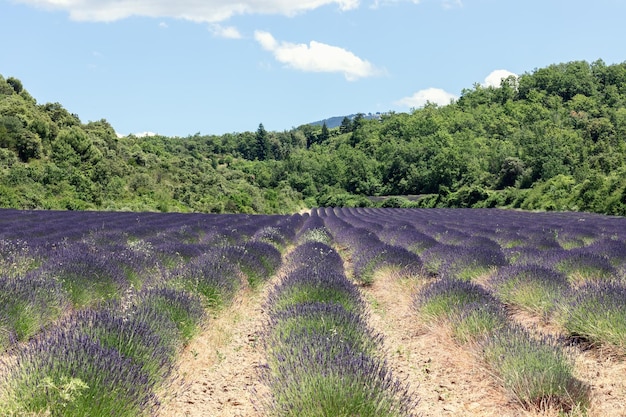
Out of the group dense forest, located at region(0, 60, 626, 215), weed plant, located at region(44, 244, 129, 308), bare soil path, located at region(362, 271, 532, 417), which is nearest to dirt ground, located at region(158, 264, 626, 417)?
bare soil path, located at region(362, 271, 532, 417)

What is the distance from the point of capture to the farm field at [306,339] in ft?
8.43

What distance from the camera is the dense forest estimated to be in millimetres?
31734

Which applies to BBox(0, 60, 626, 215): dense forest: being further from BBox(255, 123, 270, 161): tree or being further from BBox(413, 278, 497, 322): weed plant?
BBox(413, 278, 497, 322): weed plant

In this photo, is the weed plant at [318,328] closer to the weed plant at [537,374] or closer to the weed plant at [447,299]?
the weed plant at [537,374]

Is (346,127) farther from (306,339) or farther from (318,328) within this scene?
(306,339)

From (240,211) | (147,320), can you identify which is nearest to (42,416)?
(147,320)

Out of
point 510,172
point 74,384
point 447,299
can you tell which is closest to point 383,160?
point 510,172

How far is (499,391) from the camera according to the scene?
354cm

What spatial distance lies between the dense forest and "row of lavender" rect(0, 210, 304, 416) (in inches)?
860

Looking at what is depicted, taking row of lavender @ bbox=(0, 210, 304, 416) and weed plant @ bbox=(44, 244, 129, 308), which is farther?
weed plant @ bbox=(44, 244, 129, 308)

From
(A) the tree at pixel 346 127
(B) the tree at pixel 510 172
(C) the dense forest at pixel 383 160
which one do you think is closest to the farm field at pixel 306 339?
(C) the dense forest at pixel 383 160

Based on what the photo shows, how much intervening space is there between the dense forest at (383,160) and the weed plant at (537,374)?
24.8 meters

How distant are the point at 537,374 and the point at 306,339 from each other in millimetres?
1434

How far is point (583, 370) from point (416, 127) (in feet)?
274
